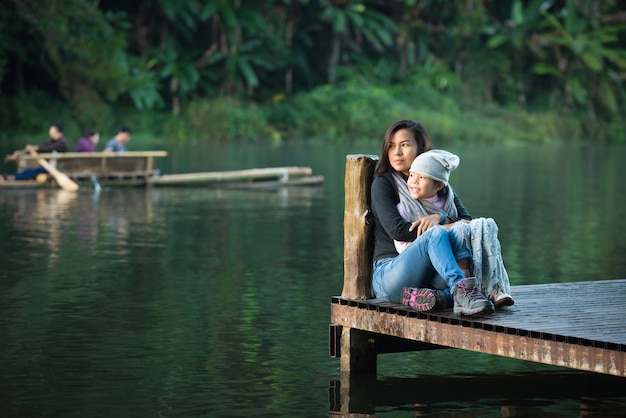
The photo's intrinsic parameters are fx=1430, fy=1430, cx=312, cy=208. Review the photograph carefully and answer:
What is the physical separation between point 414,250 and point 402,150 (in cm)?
72

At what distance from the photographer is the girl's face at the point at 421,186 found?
8656 millimetres

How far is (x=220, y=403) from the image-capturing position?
8070 millimetres

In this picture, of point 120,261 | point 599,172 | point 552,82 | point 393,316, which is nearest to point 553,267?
point 120,261

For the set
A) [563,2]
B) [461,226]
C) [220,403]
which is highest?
[563,2]

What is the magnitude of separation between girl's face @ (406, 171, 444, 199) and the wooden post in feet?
1.12

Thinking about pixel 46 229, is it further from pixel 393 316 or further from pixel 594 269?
pixel 393 316

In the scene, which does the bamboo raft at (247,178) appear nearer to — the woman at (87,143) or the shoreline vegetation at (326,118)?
the woman at (87,143)

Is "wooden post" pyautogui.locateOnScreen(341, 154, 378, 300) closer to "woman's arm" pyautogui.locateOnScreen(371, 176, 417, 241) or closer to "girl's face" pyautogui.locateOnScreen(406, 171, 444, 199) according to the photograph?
"woman's arm" pyautogui.locateOnScreen(371, 176, 417, 241)

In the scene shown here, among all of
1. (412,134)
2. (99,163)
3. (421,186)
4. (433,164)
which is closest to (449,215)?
(421,186)

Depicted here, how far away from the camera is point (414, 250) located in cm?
850

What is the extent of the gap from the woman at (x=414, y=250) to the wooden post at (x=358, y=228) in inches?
2.3

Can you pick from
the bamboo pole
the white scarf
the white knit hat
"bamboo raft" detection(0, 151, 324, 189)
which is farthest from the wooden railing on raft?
the white scarf

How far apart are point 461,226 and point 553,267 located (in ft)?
20.7

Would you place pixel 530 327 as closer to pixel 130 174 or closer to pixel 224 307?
pixel 224 307
